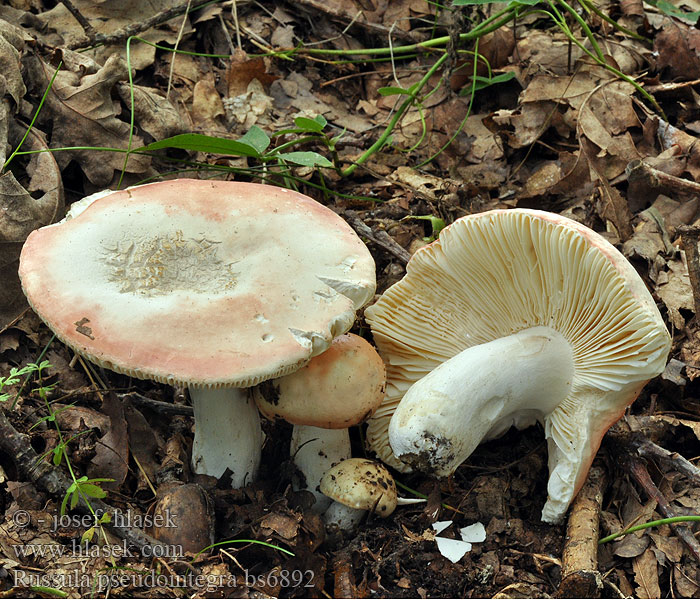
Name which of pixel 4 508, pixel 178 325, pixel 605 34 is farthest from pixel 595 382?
pixel 605 34

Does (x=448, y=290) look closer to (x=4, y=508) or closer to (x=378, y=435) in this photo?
(x=378, y=435)

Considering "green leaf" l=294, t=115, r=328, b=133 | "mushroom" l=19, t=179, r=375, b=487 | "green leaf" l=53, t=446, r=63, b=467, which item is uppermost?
"green leaf" l=294, t=115, r=328, b=133

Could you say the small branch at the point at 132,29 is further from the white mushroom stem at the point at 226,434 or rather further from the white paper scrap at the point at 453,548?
the white paper scrap at the point at 453,548

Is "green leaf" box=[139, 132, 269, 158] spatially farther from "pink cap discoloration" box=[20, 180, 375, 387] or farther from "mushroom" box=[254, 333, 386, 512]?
"mushroom" box=[254, 333, 386, 512]

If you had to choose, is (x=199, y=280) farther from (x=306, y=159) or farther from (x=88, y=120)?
(x=88, y=120)

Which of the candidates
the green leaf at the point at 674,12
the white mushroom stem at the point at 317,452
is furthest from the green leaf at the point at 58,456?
the green leaf at the point at 674,12

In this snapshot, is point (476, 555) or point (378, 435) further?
point (378, 435)

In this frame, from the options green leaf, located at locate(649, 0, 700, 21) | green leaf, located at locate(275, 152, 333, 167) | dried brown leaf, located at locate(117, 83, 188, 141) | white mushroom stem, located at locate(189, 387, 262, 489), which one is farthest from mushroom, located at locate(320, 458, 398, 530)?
green leaf, located at locate(649, 0, 700, 21)
